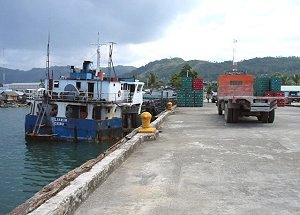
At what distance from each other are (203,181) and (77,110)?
1910cm

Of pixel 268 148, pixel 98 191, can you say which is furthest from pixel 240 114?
pixel 98 191

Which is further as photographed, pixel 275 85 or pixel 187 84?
pixel 275 85

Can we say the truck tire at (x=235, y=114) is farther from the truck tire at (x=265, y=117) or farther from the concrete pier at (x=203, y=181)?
the concrete pier at (x=203, y=181)

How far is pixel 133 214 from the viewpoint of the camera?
456 centimetres

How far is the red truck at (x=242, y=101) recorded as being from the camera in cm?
1445

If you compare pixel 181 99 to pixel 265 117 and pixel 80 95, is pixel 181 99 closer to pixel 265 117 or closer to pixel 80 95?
pixel 80 95

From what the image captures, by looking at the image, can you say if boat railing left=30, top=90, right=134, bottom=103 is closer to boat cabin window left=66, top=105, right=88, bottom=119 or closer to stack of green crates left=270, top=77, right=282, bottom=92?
boat cabin window left=66, top=105, right=88, bottom=119

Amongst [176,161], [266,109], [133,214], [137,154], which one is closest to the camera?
[133,214]

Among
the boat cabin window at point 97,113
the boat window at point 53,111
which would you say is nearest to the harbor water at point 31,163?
the boat window at point 53,111

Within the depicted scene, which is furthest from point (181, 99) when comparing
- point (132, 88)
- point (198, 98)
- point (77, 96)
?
point (77, 96)

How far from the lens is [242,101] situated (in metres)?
14.9

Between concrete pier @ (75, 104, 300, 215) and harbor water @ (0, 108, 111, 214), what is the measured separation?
525 centimetres

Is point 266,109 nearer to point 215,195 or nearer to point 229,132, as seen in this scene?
point 229,132

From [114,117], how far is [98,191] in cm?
1961
